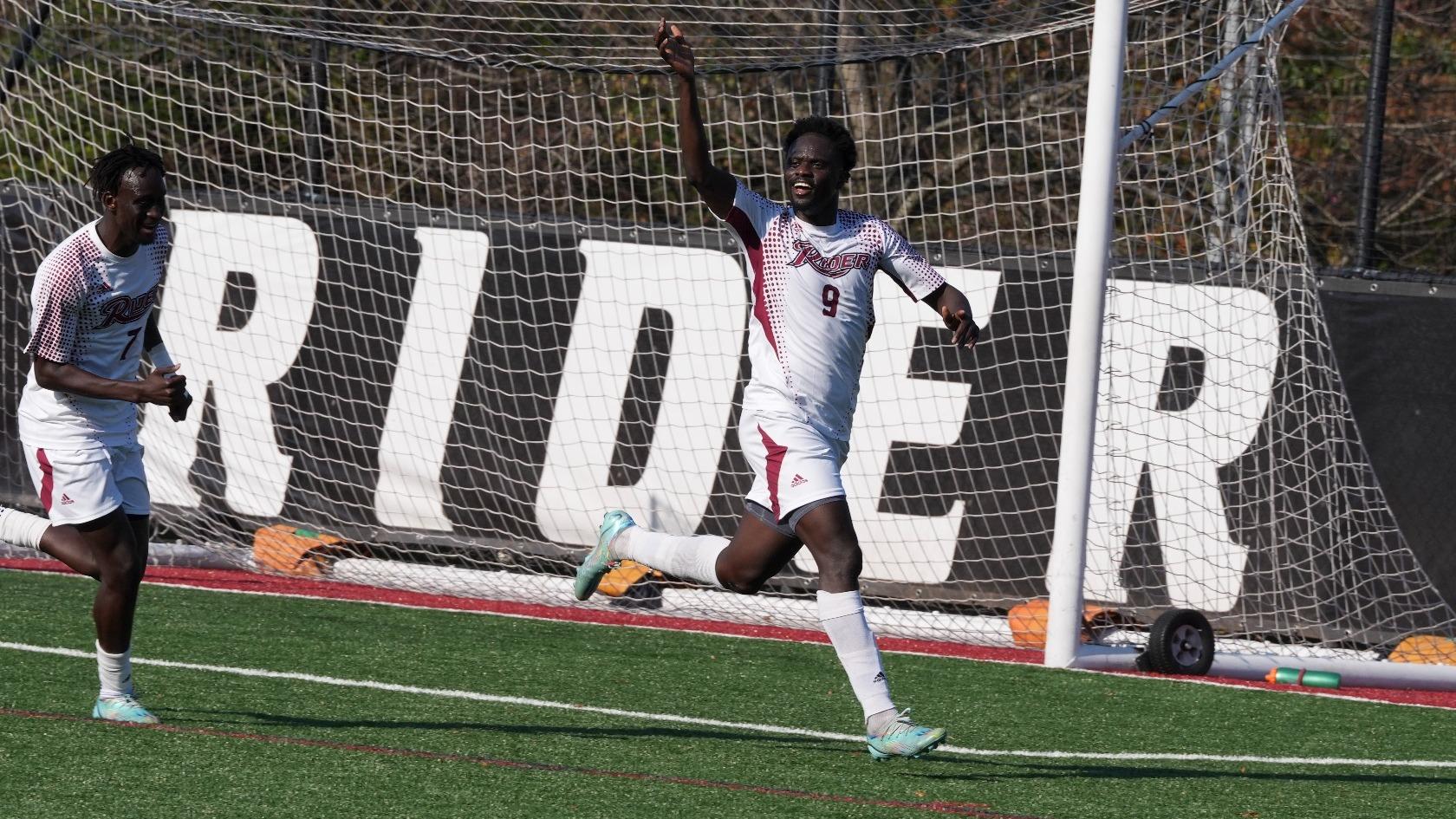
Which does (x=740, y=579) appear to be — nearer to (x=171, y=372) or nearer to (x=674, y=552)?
(x=674, y=552)

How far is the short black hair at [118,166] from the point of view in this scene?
5.66 m

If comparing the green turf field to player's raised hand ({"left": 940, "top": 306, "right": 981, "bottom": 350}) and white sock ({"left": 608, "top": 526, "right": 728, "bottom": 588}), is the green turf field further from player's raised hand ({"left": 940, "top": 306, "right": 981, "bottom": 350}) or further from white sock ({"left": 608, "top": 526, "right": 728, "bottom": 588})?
player's raised hand ({"left": 940, "top": 306, "right": 981, "bottom": 350})

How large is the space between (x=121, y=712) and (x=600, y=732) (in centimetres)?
154

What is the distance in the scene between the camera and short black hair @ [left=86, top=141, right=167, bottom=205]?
566 centimetres

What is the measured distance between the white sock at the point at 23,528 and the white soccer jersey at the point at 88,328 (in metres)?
0.39

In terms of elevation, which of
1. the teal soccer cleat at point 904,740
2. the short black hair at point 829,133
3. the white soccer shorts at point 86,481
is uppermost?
the short black hair at point 829,133

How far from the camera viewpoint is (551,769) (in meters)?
5.32

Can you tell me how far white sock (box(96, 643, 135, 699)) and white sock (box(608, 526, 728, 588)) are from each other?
5.37 ft

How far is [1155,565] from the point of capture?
31.1 feet

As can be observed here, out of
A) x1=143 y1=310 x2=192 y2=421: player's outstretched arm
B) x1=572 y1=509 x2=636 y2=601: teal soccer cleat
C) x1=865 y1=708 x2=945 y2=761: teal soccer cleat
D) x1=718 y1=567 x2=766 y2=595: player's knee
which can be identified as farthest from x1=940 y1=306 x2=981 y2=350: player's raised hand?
x1=143 y1=310 x2=192 y2=421: player's outstretched arm

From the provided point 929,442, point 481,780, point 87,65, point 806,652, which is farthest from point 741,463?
point 87,65

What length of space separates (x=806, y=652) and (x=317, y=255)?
453cm

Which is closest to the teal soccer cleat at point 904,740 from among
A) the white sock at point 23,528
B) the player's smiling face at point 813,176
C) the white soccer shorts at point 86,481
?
the player's smiling face at point 813,176

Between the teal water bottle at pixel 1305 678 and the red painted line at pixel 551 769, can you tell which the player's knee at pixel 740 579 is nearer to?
the red painted line at pixel 551 769
